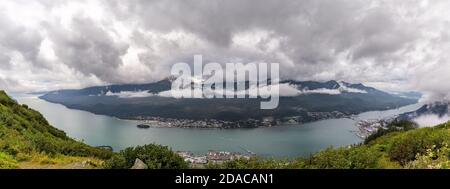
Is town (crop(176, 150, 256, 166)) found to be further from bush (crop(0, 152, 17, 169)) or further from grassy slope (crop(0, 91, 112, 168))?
bush (crop(0, 152, 17, 169))

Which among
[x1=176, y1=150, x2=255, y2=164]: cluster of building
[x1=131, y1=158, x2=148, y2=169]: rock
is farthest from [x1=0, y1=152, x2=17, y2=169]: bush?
[x1=176, y1=150, x2=255, y2=164]: cluster of building

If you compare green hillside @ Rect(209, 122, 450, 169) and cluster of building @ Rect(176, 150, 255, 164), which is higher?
green hillside @ Rect(209, 122, 450, 169)

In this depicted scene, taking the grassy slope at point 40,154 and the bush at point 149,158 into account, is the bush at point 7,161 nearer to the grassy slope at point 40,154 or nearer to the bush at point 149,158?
the grassy slope at point 40,154

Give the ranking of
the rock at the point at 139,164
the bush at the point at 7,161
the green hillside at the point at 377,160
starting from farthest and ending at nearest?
the bush at the point at 7,161 → the rock at the point at 139,164 → the green hillside at the point at 377,160

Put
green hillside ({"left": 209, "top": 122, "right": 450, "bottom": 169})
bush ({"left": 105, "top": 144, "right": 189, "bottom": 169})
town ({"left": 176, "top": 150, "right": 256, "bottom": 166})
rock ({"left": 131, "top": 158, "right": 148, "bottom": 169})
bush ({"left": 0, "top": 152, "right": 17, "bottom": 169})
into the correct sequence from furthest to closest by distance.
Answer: bush ({"left": 0, "top": 152, "right": 17, "bottom": 169})
town ({"left": 176, "top": 150, "right": 256, "bottom": 166})
bush ({"left": 105, "top": 144, "right": 189, "bottom": 169})
rock ({"left": 131, "top": 158, "right": 148, "bottom": 169})
green hillside ({"left": 209, "top": 122, "right": 450, "bottom": 169})

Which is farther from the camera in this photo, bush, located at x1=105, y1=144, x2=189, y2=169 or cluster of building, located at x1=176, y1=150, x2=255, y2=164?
cluster of building, located at x1=176, y1=150, x2=255, y2=164

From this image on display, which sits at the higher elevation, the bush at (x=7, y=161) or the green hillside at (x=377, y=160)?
the green hillside at (x=377, y=160)

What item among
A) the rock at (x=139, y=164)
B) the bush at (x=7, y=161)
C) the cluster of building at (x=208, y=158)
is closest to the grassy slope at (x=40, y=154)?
the bush at (x=7, y=161)

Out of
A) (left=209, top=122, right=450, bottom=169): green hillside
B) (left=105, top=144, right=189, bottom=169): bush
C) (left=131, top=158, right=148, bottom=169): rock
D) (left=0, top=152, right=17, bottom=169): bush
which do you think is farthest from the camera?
(left=0, top=152, right=17, bottom=169): bush
